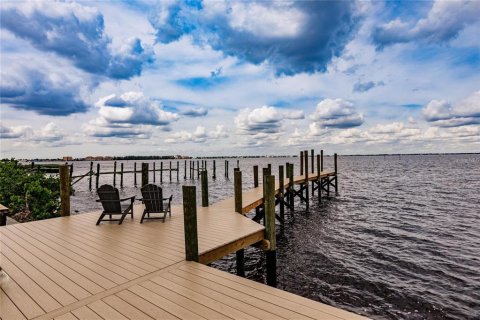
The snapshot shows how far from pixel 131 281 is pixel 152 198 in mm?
3894

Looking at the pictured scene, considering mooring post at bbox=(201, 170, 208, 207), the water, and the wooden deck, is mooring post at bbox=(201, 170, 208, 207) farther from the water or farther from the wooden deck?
the wooden deck

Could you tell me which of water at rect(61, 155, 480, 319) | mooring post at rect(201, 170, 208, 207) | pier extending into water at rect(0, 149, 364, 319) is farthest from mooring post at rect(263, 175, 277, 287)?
mooring post at rect(201, 170, 208, 207)

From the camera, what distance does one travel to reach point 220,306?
327 cm

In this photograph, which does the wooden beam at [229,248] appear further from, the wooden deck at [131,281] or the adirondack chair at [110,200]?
the adirondack chair at [110,200]

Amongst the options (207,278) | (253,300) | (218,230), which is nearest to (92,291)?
(207,278)

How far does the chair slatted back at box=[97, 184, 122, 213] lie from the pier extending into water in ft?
1.64

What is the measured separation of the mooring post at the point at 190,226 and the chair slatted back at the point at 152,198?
9.71ft

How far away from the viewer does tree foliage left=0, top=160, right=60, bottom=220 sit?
1088 cm

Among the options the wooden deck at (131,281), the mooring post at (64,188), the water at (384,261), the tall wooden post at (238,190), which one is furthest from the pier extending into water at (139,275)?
the water at (384,261)

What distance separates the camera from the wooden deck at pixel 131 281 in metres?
3.16

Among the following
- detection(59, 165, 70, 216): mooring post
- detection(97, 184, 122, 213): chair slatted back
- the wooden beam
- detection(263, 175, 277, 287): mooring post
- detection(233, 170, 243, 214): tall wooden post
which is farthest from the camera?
detection(233, 170, 243, 214): tall wooden post

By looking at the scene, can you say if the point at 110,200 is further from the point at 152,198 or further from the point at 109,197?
the point at 152,198

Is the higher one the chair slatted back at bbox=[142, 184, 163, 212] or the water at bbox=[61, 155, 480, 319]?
the chair slatted back at bbox=[142, 184, 163, 212]

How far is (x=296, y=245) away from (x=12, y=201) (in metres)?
11.6
